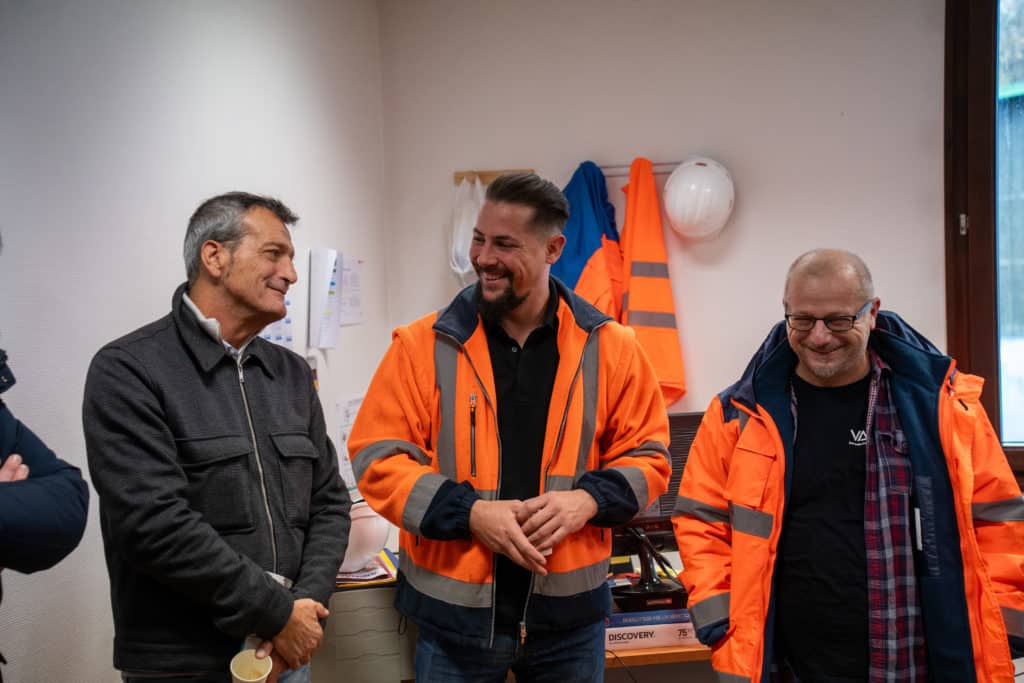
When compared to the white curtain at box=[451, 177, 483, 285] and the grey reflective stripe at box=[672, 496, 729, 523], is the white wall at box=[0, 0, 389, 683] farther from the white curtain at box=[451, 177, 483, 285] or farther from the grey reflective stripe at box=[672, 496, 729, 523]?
the grey reflective stripe at box=[672, 496, 729, 523]

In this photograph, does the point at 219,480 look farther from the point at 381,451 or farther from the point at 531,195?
the point at 531,195

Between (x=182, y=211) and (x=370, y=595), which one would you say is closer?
(x=182, y=211)

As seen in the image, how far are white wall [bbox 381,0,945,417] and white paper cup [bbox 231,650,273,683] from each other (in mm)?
2163

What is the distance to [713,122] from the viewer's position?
3301 millimetres

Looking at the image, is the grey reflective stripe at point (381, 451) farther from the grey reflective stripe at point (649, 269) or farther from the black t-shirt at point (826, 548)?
the grey reflective stripe at point (649, 269)

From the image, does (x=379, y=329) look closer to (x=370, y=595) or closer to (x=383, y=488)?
(x=370, y=595)

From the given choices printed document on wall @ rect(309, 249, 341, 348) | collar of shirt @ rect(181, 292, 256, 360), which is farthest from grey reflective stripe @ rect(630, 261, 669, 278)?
collar of shirt @ rect(181, 292, 256, 360)

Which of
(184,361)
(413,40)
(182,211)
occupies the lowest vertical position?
(184,361)

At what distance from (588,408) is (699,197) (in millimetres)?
1674

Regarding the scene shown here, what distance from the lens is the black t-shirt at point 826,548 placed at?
5.28 ft

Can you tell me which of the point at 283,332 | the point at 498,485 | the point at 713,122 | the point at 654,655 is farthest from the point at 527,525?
the point at 713,122

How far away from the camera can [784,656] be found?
5.51 feet

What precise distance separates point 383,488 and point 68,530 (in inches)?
22.0

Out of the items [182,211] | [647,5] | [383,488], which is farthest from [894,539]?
[647,5]
